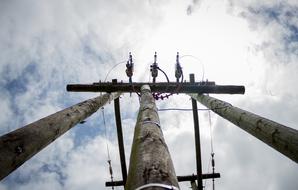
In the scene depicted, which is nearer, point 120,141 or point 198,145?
point 198,145

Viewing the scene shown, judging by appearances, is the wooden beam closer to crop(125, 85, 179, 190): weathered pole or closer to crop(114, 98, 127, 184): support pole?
crop(114, 98, 127, 184): support pole

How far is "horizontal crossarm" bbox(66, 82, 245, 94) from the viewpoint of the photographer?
949cm

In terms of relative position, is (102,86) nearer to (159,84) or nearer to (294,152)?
(159,84)

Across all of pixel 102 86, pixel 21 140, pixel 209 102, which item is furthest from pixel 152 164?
pixel 102 86

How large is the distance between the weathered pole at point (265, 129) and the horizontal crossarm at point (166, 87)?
181 centimetres

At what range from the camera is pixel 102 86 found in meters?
9.45

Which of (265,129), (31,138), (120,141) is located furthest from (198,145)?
(31,138)

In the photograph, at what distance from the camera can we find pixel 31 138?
3604 millimetres

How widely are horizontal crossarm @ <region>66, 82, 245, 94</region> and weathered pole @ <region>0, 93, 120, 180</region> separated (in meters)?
3.70

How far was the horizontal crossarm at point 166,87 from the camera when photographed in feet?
31.1

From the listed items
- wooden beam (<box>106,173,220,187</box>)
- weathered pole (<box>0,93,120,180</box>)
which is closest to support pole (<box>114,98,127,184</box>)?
wooden beam (<box>106,173,220,187</box>)

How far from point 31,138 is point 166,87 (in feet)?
21.6

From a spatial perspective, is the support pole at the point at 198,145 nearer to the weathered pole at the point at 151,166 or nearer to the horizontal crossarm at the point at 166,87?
the horizontal crossarm at the point at 166,87

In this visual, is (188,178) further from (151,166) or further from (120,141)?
(151,166)
